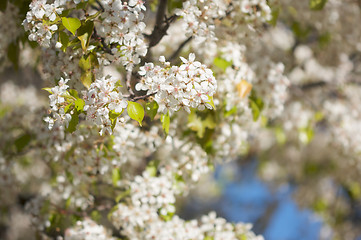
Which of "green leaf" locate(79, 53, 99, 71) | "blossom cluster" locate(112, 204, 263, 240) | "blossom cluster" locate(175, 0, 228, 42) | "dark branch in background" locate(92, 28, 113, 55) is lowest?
"blossom cluster" locate(112, 204, 263, 240)

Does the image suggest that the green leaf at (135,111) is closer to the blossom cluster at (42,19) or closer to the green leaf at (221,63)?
the blossom cluster at (42,19)

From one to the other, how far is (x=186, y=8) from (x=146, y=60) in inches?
19.1

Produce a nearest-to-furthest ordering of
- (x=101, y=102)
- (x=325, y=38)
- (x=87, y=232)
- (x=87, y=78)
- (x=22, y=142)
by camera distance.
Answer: (x=101, y=102)
(x=87, y=78)
(x=87, y=232)
(x=22, y=142)
(x=325, y=38)

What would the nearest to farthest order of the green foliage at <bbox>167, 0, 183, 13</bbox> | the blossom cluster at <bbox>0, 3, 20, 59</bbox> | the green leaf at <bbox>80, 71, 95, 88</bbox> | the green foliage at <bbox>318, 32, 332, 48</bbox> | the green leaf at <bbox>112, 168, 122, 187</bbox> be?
the green leaf at <bbox>80, 71, 95, 88</bbox> < the green foliage at <bbox>167, 0, 183, 13</bbox> < the blossom cluster at <bbox>0, 3, 20, 59</bbox> < the green leaf at <bbox>112, 168, 122, 187</bbox> < the green foliage at <bbox>318, 32, 332, 48</bbox>

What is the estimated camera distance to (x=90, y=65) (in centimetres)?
241

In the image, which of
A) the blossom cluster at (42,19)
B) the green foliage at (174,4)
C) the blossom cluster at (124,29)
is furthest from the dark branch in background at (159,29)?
the blossom cluster at (42,19)

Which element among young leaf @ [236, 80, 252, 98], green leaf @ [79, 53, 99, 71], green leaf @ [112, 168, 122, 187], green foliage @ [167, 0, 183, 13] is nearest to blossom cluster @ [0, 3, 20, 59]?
green leaf @ [79, 53, 99, 71]

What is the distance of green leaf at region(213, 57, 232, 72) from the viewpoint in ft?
10.8

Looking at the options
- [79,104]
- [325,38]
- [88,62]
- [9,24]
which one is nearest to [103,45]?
[88,62]

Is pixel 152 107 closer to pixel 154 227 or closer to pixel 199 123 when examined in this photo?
pixel 199 123

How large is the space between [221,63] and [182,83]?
1254 mm

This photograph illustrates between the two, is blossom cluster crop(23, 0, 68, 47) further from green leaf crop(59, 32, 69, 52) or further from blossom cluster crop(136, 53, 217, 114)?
blossom cluster crop(136, 53, 217, 114)

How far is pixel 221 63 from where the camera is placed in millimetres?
3295

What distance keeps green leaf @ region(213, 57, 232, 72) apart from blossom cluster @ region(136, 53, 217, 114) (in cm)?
→ 107
